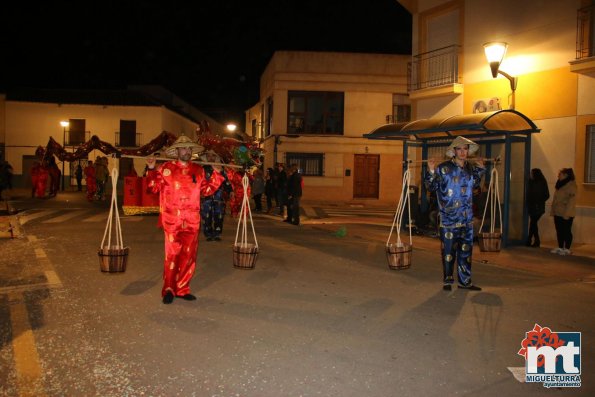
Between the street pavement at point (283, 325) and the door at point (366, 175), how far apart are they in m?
18.5

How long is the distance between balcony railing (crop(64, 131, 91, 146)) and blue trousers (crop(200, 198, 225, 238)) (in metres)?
34.6

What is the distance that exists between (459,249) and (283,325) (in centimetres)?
300

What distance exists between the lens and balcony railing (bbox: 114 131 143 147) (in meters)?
44.0

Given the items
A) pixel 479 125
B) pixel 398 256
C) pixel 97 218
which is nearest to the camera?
pixel 398 256

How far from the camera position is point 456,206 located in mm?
7520

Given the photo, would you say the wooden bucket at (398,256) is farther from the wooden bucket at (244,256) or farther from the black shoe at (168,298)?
the black shoe at (168,298)

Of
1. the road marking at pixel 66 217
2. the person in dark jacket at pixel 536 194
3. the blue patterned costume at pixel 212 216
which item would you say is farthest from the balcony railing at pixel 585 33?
the road marking at pixel 66 217

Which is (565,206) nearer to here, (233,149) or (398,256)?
(398,256)

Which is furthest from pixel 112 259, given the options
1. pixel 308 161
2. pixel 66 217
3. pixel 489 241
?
pixel 308 161

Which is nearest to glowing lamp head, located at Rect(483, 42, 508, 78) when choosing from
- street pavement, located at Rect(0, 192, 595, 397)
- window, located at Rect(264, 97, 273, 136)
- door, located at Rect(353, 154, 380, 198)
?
street pavement, located at Rect(0, 192, 595, 397)

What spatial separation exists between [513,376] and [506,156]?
8.31m

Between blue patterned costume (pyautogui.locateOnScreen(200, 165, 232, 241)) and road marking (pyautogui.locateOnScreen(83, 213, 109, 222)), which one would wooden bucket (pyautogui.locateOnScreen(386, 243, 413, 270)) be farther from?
road marking (pyautogui.locateOnScreen(83, 213, 109, 222))

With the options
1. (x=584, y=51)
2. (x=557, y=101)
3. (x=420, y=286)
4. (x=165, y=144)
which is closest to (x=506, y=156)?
(x=557, y=101)

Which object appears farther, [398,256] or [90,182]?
[90,182]
